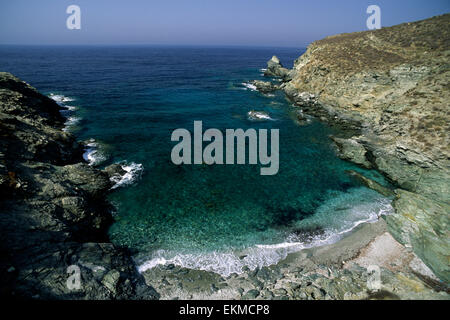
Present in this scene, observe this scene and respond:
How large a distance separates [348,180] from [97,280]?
→ 94.9 feet

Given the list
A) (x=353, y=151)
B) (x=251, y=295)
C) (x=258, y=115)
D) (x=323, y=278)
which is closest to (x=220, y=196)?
(x=251, y=295)

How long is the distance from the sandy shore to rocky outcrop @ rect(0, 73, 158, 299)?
2.61m

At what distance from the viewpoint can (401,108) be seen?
102ft

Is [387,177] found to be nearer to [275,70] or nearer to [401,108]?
[401,108]

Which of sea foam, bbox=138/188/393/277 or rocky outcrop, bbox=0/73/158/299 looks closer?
rocky outcrop, bbox=0/73/158/299

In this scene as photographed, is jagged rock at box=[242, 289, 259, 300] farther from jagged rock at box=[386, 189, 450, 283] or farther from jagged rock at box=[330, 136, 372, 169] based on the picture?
jagged rock at box=[330, 136, 372, 169]

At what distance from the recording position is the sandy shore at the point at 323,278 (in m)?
14.2

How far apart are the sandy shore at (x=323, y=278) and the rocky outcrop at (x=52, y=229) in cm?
261

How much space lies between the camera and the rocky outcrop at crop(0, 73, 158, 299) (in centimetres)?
1236

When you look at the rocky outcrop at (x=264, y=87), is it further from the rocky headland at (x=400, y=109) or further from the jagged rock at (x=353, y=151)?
the jagged rock at (x=353, y=151)

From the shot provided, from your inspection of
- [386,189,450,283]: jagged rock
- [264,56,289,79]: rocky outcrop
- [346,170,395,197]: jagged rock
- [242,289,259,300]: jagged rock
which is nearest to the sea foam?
[346,170,395,197]: jagged rock

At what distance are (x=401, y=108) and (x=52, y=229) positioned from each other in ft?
146

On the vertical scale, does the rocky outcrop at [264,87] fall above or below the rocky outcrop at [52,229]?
above

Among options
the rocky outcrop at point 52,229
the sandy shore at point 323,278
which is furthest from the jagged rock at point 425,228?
the rocky outcrop at point 52,229
